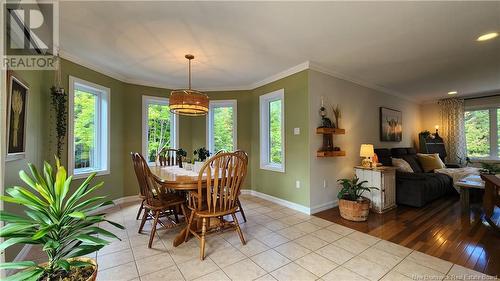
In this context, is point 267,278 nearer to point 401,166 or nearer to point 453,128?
point 401,166

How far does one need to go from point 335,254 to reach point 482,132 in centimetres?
629

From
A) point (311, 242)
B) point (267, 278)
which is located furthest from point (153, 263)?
point (311, 242)

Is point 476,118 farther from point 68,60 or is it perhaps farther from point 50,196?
point 68,60

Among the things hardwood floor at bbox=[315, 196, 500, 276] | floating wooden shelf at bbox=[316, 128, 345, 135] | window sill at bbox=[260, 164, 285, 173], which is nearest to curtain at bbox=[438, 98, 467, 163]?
hardwood floor at bbox=[315, 196, 500, 276]

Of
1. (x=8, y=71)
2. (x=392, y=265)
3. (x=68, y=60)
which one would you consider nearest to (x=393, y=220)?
(x=392, y=265)

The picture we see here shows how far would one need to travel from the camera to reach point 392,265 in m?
1.94

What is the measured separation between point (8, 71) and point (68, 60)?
5.62 feet

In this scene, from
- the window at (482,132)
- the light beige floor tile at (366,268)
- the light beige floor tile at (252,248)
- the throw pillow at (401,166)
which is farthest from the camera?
the window at (482,132)

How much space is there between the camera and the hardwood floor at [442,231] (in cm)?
207

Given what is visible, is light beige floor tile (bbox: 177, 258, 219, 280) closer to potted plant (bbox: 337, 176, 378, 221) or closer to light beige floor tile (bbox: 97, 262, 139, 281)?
light beige floor tile (bbox: 97, 262, 139, 281)

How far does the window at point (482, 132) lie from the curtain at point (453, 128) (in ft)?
0.49

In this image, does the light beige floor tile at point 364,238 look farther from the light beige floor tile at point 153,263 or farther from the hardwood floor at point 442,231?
the light beige floor tile at point 153,263

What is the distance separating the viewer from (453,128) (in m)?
5.77

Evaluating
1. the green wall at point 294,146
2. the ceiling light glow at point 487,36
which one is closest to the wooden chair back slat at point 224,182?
the green wall at point 294,146
